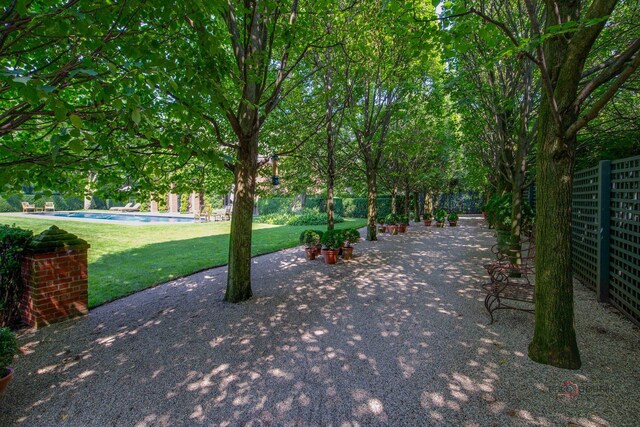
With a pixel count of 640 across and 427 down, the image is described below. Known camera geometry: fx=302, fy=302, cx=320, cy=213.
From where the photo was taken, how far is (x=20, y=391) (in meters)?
3.02

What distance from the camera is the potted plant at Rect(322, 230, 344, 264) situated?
28.0 ft

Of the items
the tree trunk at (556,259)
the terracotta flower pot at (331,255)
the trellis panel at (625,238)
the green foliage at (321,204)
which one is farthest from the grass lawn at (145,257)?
the green foliage at (321,204)

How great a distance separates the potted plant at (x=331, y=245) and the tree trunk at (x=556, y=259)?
18.3ft

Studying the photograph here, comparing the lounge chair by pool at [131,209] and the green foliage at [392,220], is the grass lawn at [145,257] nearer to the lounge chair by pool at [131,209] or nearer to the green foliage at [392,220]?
the green foliage at [392,220]

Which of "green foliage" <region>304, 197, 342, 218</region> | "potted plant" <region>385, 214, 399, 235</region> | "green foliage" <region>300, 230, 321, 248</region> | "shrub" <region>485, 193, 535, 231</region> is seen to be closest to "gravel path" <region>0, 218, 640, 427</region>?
"green foliage" <region>300, 230, 321, 248</region>

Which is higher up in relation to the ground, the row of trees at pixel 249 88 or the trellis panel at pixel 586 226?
the row of trees at pixel 249 88

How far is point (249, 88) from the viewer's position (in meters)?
5.45

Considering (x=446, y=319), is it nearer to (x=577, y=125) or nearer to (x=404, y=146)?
(x=577, y=125)

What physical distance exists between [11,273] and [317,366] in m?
4.64

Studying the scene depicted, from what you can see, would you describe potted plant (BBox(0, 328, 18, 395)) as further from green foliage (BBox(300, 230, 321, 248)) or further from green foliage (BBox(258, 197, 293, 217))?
green foliage (BBox(258, 197, 293, 217))

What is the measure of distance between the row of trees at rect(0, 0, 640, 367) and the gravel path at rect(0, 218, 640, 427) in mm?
609

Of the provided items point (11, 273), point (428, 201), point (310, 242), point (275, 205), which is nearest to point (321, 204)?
point (275, 205)

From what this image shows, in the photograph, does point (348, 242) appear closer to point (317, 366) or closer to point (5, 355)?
point (317, 366)

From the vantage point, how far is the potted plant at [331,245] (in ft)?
28.0
